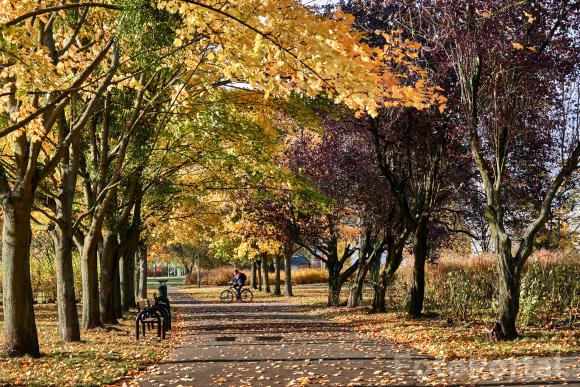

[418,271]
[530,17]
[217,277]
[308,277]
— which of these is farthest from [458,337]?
[217,277]

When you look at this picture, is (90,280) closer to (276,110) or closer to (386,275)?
(276,110)

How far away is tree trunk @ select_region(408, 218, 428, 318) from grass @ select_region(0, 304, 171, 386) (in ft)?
23.3

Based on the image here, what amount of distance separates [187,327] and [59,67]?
10.2m

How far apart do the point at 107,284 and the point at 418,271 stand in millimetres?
9154

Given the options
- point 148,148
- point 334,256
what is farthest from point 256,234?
point 148,148

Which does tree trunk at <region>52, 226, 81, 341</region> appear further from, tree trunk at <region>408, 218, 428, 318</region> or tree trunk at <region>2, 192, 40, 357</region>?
tree trunk at <region>408, 218, 428, 318</region>

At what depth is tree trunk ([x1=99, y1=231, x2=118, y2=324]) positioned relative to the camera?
62.0ft

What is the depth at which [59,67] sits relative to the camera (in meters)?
10.9

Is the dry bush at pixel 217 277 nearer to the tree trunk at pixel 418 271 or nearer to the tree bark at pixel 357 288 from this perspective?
the tree bark at pixel 357 288

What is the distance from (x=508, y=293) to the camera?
1267 cm

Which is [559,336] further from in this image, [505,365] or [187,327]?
[187,327]

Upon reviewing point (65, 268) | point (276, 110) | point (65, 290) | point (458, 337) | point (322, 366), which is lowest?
point (458, 337)

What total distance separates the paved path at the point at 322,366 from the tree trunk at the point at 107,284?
14.8 feet

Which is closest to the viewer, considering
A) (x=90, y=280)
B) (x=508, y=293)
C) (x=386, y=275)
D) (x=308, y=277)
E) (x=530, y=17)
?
(x=530, y=17)
